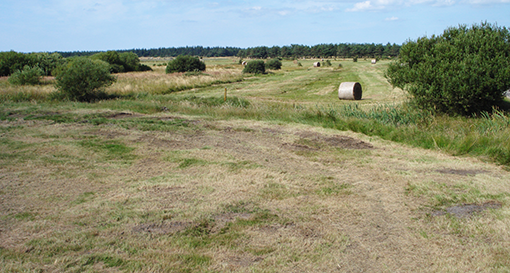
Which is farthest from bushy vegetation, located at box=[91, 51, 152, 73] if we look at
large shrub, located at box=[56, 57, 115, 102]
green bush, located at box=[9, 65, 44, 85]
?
large shrub, located at box=[56, 57, 115, 102]

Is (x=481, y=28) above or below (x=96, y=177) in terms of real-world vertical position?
above

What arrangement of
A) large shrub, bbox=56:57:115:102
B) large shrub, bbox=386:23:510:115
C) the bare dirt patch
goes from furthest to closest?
large shrub, bbox=56:57:115:102 → large shrub, bbox=386:23:510:115 → the bare dirt patch

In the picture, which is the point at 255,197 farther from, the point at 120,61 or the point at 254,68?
the point at 120,61

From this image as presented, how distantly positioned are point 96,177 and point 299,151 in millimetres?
4732

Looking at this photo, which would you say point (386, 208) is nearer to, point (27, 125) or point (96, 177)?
point (96, 177)

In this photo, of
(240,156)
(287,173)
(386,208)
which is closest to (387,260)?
(386,208)

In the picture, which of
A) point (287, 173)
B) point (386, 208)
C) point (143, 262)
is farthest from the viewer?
point (287, 173)

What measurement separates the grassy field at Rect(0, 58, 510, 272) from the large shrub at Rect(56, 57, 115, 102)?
858 centimetres

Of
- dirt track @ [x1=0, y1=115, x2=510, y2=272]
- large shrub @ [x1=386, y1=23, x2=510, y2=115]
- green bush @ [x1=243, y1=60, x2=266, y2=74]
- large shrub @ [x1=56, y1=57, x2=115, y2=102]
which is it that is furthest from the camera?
green bush @ [x1=243, y1=60, x2=266, y2=74]

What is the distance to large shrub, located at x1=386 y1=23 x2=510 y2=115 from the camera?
12195mm

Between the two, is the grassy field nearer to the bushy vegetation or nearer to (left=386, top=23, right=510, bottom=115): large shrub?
(left=386, top=23, right=510, bottom=115): large shrub

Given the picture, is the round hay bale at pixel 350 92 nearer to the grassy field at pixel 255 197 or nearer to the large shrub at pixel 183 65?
the grassy field at pixel 255 197

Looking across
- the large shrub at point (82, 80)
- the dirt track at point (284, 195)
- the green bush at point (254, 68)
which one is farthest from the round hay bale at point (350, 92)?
the green bush at point (254, 68)

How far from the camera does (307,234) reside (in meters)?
4.95
